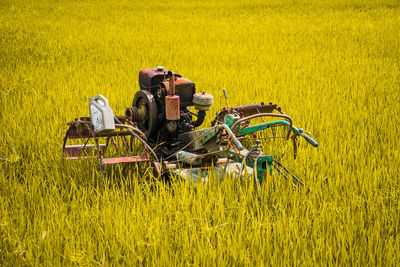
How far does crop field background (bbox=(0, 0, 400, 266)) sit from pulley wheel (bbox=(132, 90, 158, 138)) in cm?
50

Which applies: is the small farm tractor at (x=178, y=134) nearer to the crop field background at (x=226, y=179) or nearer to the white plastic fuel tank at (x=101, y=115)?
the white plastic fuel tank at (x=101, y=115)

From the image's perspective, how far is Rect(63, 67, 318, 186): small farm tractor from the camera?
2.43 m

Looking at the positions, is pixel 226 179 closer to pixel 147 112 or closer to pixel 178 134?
pixel 178 134

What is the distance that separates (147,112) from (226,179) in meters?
1.03

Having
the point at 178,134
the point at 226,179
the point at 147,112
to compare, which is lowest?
the point at 226,179

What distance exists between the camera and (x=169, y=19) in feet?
38.8

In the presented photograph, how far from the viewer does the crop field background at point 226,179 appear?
1995 mm

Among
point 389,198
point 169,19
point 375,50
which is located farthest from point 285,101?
point 169,19

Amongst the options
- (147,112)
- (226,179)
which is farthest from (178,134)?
(226,179)

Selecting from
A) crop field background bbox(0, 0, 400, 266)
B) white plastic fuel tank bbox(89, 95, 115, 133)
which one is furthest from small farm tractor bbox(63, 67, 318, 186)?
crop field background bbox(0, 0, 400, 266)

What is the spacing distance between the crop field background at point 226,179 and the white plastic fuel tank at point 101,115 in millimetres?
360

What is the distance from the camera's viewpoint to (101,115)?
239cm

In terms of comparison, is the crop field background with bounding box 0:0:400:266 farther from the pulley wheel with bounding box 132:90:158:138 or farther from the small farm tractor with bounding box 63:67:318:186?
the pulley wheel with bounding box 132:90:158:138

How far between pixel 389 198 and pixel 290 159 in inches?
30.8
